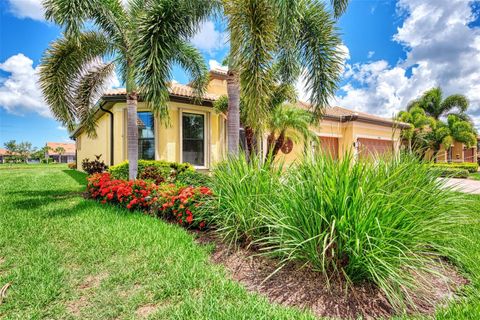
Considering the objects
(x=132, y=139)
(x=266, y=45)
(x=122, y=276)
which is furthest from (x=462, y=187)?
(x=132, y=139)

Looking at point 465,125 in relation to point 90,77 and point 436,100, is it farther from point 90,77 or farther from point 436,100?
point 90,77

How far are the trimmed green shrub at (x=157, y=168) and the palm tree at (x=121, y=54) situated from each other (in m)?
1.52

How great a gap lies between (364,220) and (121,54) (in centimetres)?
980

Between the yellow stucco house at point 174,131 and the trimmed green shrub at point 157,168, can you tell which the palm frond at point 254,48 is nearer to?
the yellow stucco house at point 174,131

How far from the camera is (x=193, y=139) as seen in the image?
12.0 m

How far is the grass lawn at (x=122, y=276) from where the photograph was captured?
8.09ft

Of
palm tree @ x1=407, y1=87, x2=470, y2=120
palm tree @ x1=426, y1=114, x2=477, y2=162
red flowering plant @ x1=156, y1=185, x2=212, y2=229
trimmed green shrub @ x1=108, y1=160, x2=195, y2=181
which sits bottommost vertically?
red flowering plant @ x1=156, y1=185, x2=212, y2=229

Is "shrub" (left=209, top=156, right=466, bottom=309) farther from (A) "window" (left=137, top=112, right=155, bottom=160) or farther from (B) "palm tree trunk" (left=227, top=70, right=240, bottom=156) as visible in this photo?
(A) "window" (left=137, top=112, right=155, bottom=160)

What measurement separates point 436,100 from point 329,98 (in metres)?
28.1

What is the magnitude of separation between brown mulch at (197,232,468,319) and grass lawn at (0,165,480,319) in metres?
0.16

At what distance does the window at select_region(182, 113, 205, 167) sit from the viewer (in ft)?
38.8

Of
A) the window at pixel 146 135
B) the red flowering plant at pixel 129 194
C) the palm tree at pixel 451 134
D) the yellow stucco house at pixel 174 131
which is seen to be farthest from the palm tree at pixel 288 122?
the palm tree at pixel 451 134

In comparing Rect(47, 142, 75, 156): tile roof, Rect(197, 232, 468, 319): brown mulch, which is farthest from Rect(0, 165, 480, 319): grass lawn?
Rect(47, 142, 75, 156): tile roof

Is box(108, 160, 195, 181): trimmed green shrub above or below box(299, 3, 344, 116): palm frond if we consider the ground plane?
below
